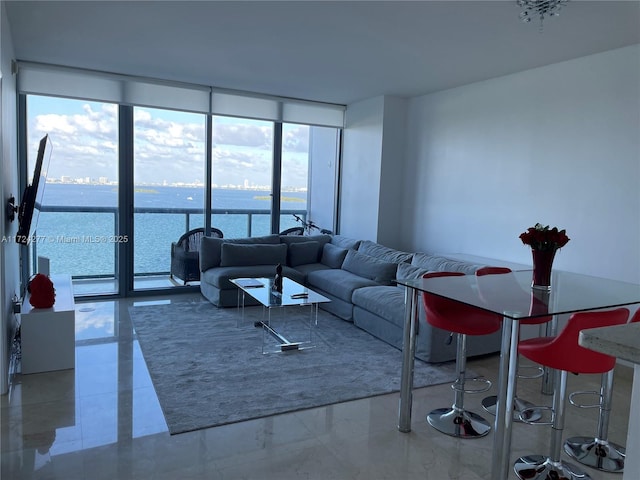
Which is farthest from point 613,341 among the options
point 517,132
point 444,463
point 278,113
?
point 278,113

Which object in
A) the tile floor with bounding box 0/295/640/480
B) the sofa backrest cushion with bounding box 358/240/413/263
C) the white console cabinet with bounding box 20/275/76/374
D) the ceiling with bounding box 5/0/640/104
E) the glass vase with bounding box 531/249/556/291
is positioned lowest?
the tile floor with bounding box 0/295/640/480

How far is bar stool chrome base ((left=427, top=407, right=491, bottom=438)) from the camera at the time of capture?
2.81 meters

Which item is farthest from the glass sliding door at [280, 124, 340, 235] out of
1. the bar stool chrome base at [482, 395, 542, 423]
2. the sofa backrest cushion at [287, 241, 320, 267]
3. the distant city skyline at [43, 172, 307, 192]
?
the bar stool chrome base at [482, 395, 542, 423]

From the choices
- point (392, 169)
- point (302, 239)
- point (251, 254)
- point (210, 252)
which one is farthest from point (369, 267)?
point (210, 252)

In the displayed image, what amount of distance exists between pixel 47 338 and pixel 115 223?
8.74 feet

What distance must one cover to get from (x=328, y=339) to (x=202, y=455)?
212 cm

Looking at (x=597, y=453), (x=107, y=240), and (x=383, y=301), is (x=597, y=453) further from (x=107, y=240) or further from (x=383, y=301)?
(x=107, y=240)

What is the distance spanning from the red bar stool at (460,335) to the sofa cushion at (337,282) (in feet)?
6.92

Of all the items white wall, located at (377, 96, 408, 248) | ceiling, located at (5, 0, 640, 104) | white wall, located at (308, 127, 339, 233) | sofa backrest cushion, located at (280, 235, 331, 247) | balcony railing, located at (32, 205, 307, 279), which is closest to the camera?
ceiling, located at (5, 0, 640, 104)

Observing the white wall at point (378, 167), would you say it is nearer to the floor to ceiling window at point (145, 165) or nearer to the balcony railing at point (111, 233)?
the floor to ceiling window at point (145, 165)

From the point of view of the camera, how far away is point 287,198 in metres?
7.08

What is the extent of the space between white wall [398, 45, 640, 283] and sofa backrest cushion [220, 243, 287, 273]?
1860 millimetres

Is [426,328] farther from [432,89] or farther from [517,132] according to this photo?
[432,89]

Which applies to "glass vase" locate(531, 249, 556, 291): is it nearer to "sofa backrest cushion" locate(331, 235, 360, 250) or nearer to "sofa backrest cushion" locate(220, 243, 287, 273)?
"sofa backrest cushion" locate(331, 235, 360, 250)
